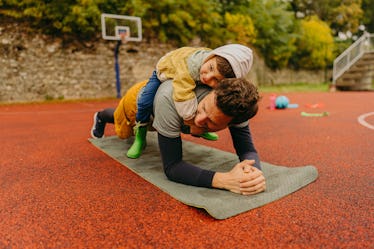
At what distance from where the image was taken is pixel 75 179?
1.97 m

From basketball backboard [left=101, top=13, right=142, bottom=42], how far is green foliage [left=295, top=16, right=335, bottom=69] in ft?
38.4

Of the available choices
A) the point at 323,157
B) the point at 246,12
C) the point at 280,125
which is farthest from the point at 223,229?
the point at 246,12

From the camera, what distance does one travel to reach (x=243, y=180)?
1570 mm

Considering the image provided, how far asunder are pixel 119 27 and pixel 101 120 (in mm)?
7208

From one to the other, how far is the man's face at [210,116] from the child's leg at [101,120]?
4.83ft

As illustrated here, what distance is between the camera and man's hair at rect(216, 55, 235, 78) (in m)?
1.64

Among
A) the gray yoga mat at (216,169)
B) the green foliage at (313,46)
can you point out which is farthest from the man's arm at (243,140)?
the green foliage at (313,46)

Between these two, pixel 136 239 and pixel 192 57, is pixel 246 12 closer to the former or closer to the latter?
pixel 192 57

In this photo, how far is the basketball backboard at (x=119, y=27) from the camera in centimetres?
907

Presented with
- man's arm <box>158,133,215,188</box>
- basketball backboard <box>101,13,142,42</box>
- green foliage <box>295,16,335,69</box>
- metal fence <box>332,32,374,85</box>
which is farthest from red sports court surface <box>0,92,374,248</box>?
green foliage <box>295,16,335,69</box>

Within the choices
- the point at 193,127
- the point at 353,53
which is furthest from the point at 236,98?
the point at 353,53

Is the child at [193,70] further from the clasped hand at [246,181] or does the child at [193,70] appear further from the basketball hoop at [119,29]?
the basketball hoop at [119,29]

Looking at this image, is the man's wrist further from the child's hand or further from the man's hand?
the child's hand

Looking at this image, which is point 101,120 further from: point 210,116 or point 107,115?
point 210,116
